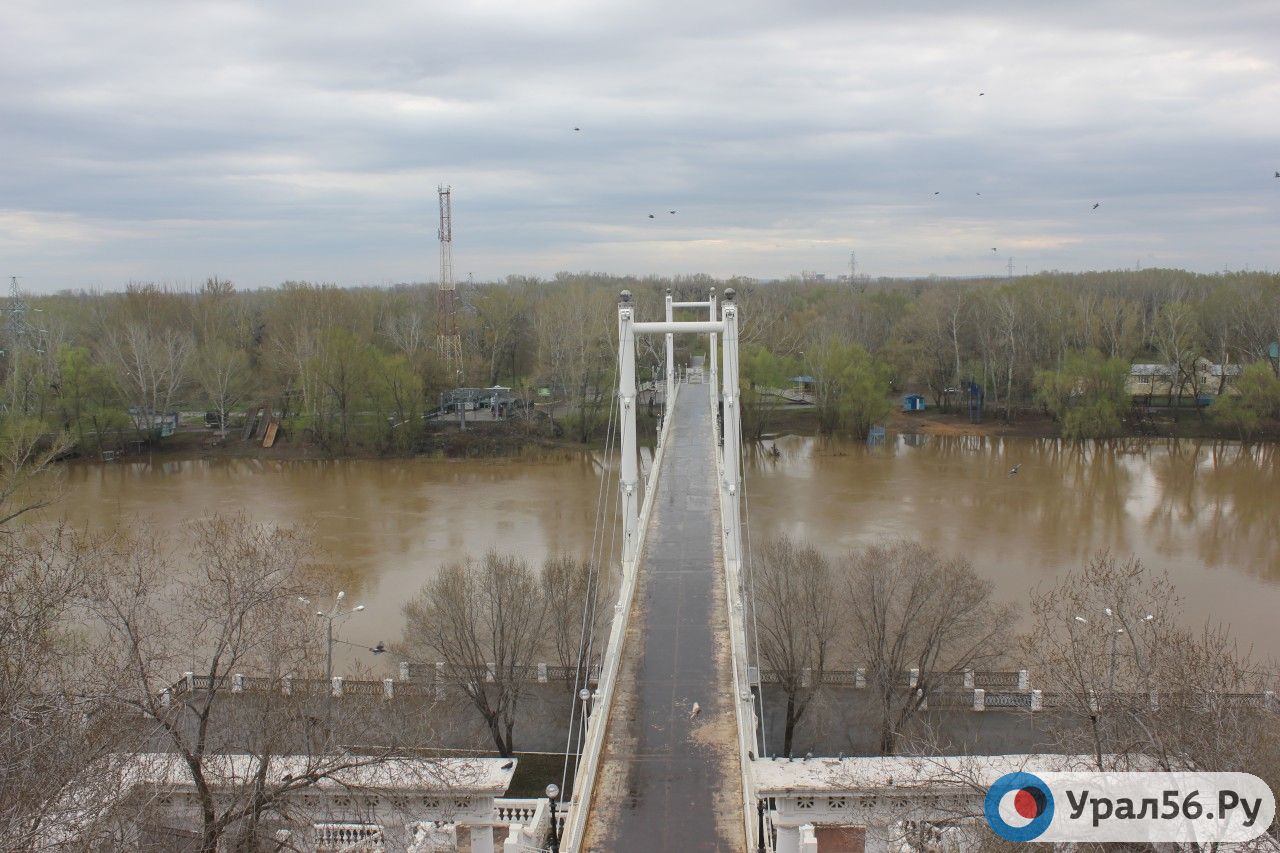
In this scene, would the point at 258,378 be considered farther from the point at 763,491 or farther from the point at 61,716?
the point at 61,716

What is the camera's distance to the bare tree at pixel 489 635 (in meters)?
12.9

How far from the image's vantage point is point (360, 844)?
859 cm

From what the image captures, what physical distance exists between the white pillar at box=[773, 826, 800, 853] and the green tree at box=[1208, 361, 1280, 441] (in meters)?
31.9

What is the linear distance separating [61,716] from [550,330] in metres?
32.3

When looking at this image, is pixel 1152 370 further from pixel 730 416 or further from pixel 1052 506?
pixel 730 416

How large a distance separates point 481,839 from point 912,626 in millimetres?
7025

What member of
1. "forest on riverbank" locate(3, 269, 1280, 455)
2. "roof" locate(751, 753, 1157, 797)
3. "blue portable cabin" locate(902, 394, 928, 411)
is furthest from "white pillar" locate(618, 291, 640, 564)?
"blue portable cabin" locate(902, 394, 928, 411)

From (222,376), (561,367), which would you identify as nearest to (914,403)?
(561,367)

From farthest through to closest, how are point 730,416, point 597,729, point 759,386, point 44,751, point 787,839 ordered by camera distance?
point 759,386 → point 730,416 → point 787,839 → point 597,729 → point 44,751

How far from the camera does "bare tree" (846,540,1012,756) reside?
12.6m

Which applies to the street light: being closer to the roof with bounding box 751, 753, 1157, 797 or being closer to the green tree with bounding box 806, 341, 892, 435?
the roof with bounding box 751, 753, 1157, 797

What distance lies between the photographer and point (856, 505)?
975 inches

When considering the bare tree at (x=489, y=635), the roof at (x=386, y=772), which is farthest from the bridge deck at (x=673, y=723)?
the bare tree at (x=489, y=635)

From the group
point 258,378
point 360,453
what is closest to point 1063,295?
point 360,453
